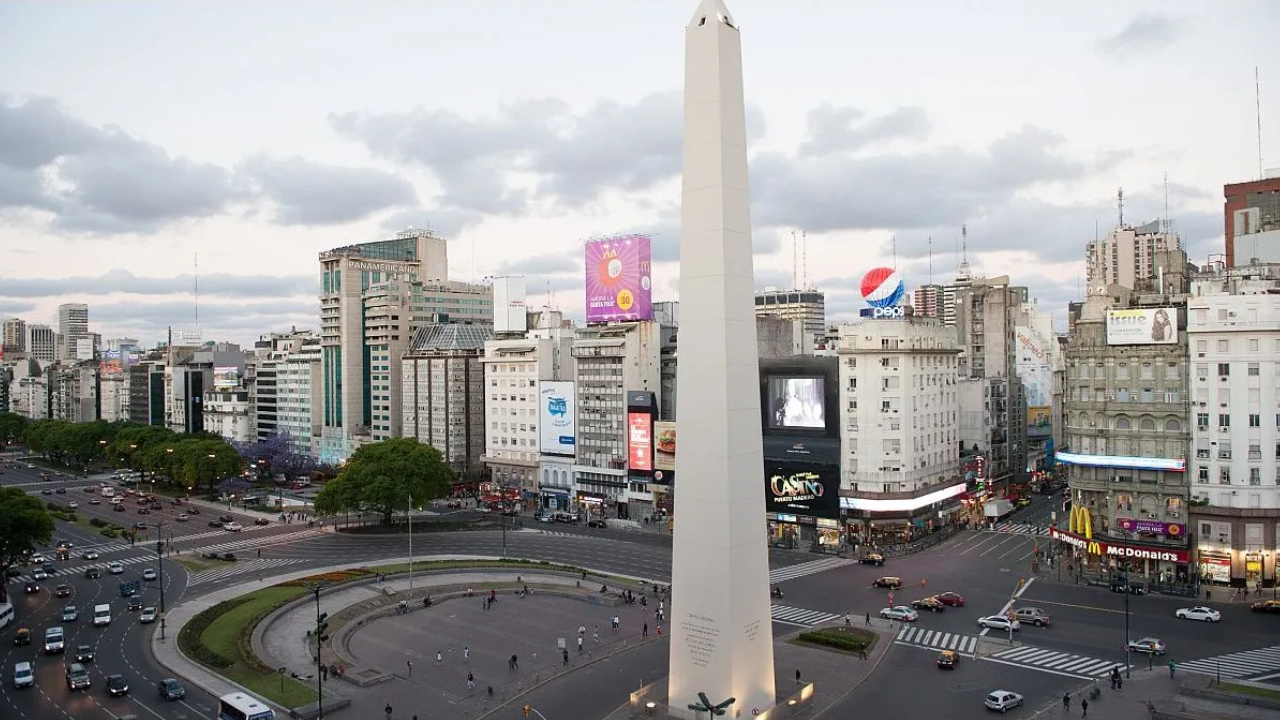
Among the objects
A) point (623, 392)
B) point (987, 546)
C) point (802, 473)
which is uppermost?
point (623, 392)

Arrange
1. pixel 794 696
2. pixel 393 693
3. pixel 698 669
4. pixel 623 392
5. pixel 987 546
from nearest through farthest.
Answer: pixel 698 669
pixel 794 696
pixel 393 693
pixel 987 546
pixel 623 392

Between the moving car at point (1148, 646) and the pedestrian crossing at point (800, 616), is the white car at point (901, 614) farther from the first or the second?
the moving car at point (1148, 646)

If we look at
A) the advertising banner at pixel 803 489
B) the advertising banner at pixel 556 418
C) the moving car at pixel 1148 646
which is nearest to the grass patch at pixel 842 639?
the moving car at pixel 1148 646

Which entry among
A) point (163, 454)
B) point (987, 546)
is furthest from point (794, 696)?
point (163, 454)

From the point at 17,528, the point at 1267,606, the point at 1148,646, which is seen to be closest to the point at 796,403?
the point at 1267,606

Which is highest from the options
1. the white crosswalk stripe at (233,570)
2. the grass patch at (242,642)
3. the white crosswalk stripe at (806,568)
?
the grass patch at (242,642)

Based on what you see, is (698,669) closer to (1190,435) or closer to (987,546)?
(1190,435)
